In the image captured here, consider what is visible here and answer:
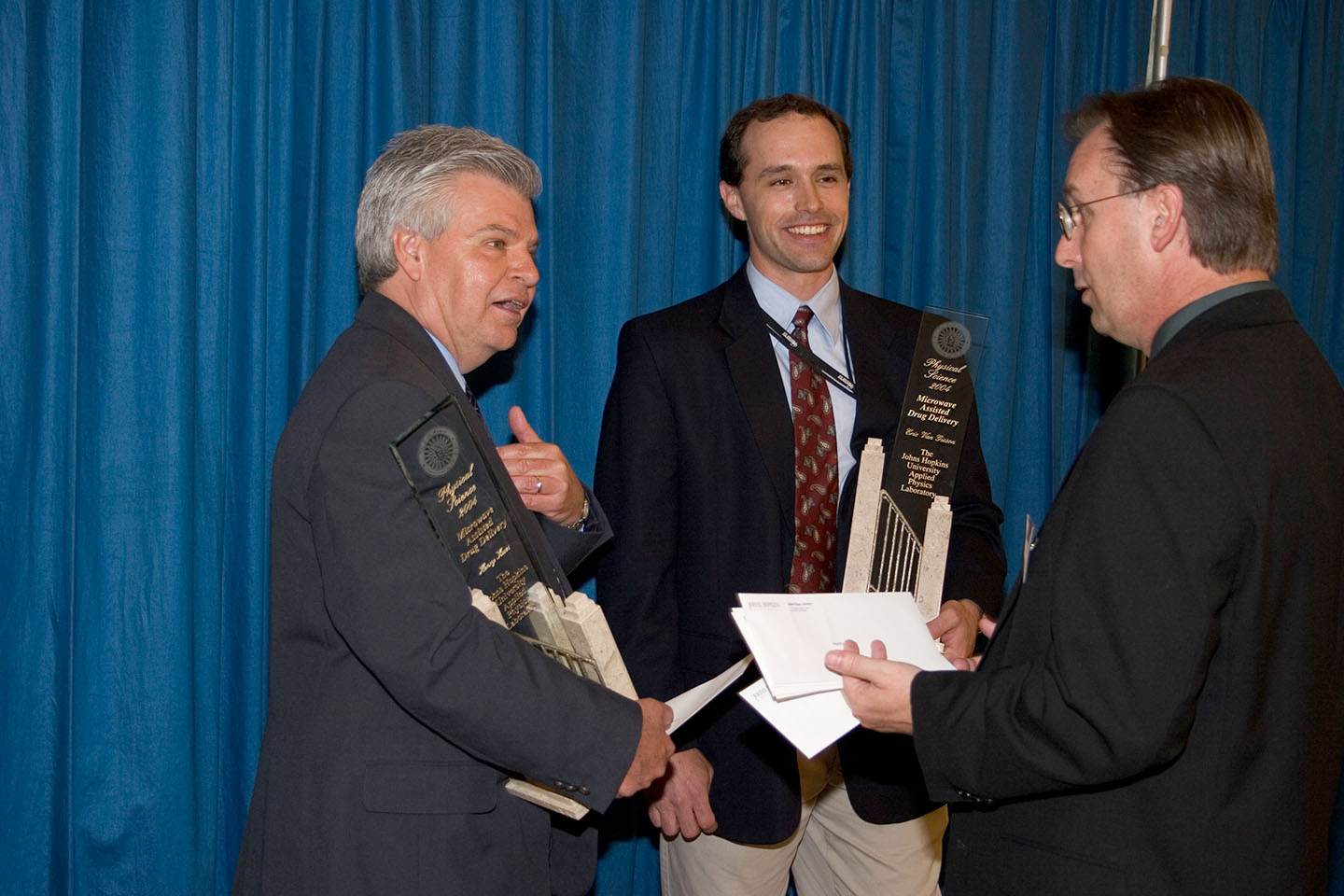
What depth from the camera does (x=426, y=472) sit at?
142 cm

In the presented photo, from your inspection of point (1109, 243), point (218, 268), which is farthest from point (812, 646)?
point (218, 268)

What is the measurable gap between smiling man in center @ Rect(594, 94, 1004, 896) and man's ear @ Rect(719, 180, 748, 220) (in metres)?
0.12

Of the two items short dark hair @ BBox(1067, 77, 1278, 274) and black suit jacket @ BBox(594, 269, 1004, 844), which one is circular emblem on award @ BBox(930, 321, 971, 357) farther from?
short dark hair @ BBox(1067, 77, 1278, 274)

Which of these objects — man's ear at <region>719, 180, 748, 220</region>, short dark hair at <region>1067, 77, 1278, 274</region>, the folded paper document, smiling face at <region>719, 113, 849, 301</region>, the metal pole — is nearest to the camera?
short dark hair at <region>1067, 77, 1278, 274</region>

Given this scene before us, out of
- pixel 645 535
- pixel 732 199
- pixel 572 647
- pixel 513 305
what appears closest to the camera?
pixel 572 647

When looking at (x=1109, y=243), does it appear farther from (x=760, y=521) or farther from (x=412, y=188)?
(x=412, y=188)

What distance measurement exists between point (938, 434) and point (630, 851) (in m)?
1.49

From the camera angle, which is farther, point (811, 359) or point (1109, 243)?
point (811, 359)

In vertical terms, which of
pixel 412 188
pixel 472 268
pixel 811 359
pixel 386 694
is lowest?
pixel 386 694

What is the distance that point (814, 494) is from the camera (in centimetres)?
222

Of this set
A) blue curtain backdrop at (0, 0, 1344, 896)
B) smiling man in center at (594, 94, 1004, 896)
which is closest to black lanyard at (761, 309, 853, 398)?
smiling man in center at (594, 94, 1004, 896)

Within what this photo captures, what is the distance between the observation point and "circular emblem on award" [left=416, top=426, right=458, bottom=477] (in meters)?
1.42

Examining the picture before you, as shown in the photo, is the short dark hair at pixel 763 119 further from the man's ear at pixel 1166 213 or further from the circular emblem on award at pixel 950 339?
the man's ear at pixel 1166 213

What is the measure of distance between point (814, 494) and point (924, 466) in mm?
276
